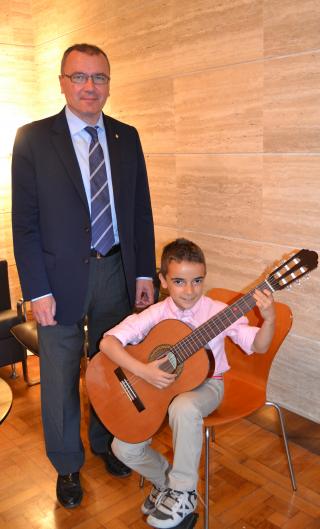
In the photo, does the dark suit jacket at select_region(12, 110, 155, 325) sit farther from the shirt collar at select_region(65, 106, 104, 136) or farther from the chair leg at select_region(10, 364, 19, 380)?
the chair leg at select_region(10, 364, 19, 380)

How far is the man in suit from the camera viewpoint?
6.62 feet

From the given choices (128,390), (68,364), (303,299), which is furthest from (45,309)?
(303,299)

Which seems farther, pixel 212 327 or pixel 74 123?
pixel 74 123

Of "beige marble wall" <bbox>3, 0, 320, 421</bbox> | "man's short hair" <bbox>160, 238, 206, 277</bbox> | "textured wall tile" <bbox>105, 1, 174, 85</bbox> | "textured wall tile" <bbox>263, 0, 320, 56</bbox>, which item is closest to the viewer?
"man's short hair" <bbox>160, 238, 206, 277</bbox>

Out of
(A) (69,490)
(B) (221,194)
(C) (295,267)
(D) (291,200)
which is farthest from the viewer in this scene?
(B) (221,194)

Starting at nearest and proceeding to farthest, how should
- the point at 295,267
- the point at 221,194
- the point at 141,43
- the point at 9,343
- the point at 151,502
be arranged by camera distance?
the point at 295,267 < the point at 151,502 < the point at 221,194 < the point at 141,43 < the point at 9,343

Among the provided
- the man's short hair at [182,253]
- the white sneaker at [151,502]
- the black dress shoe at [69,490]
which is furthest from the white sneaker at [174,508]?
the man's short hair at [182,253]

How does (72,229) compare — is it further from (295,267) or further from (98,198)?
(295,267)

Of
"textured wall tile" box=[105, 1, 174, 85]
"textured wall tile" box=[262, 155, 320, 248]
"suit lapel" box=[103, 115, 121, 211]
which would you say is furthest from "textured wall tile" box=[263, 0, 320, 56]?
"suit lapel" box=[103, 115, 121, 211]

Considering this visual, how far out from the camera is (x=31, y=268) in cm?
202

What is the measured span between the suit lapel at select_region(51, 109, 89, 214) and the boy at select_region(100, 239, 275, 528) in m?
0.40

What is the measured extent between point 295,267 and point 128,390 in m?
0.72

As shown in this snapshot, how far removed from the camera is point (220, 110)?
8.93 feet

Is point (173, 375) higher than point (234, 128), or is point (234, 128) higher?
point (234, 128)
